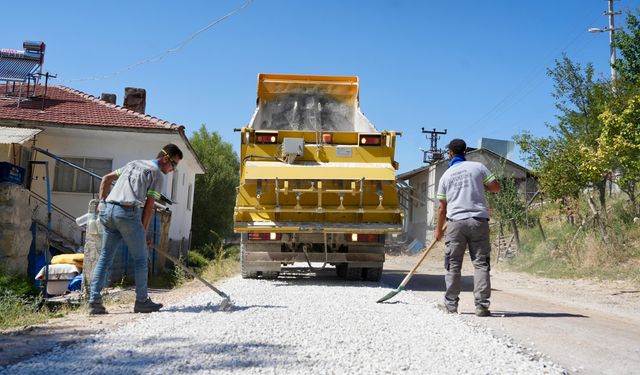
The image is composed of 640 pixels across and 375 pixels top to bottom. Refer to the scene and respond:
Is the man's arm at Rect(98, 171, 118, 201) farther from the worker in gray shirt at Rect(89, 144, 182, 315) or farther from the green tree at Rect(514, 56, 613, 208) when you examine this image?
the green tree at Rect(514, 56, 613, 208)

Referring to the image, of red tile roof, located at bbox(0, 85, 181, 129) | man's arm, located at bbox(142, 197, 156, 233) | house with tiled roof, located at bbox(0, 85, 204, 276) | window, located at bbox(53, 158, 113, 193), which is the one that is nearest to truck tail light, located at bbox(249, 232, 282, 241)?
man's arm, located at bbox(142, 197, 156, 233)

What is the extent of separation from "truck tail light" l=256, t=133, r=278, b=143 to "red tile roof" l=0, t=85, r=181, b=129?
7.57 meters

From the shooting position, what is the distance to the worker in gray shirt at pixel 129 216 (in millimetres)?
5969

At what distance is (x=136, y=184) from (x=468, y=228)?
→ 3528mm

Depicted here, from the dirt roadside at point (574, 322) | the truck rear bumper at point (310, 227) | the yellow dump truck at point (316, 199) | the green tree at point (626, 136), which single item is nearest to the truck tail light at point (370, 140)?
the yellow dump truck at point (316, 199)

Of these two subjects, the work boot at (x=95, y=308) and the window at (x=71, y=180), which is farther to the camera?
the window at (x=71, y=180)

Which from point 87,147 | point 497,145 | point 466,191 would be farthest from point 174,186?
point 497,145

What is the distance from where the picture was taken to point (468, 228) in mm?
6133

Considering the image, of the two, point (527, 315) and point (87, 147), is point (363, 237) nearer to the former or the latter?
point (527, 315)

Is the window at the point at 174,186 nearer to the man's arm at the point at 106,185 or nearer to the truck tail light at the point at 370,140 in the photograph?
the truck tail light at the point at 370,140

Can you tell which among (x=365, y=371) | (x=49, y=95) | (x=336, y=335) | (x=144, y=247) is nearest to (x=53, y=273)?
(x=144, y=247)

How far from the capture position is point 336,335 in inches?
178

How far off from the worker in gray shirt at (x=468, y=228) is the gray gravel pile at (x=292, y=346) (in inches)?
16.0

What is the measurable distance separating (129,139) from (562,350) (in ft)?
49.2
